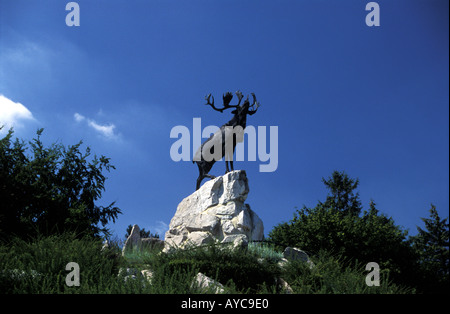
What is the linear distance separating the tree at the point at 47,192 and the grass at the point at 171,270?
5.88 m

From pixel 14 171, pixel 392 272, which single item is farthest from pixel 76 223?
pixel 392 272

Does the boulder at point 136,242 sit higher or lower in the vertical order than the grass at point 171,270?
higher

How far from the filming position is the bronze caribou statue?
1458cm

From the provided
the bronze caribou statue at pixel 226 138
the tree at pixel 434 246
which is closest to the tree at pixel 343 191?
the tree at pixel 434 246

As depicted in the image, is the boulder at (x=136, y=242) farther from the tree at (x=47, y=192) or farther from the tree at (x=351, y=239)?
the tree at (x=351, y=239)

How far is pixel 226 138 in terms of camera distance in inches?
572

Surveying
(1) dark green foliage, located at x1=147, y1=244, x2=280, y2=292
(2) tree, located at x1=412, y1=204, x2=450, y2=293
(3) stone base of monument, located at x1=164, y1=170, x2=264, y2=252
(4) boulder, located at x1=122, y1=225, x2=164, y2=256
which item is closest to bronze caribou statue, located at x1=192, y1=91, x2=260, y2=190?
(3) stone base of monument, located at x1=164, y1=170, x2=264, y2=252

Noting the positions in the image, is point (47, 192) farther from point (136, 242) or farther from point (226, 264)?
point (226, 264)

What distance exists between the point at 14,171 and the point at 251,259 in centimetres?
1216

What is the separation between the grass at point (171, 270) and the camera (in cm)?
789

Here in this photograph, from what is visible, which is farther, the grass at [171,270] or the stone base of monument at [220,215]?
the stone base of monument at [220,215]

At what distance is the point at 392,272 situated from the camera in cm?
1983
